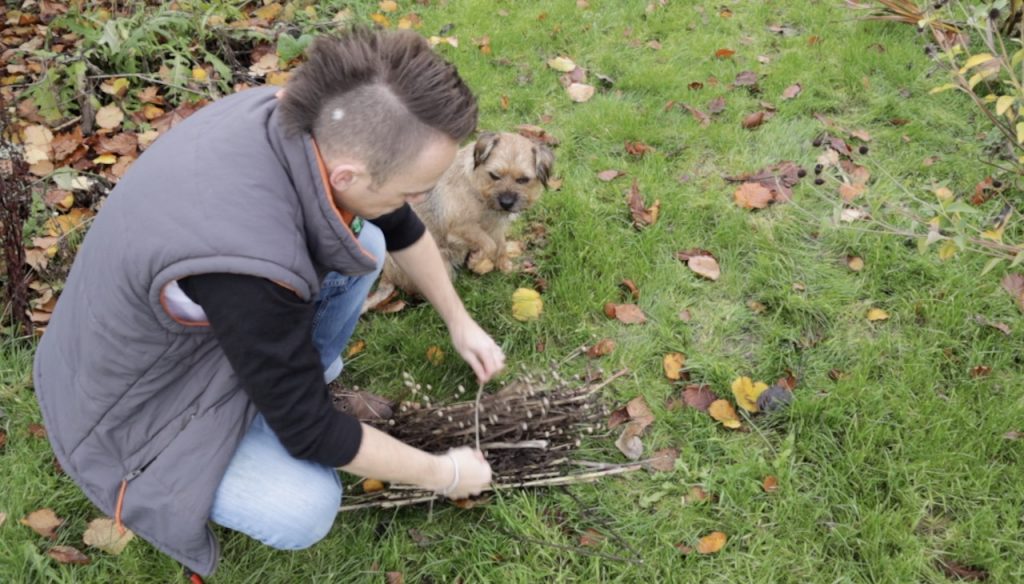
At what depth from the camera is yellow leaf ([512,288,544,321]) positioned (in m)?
3.55

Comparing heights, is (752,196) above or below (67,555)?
above

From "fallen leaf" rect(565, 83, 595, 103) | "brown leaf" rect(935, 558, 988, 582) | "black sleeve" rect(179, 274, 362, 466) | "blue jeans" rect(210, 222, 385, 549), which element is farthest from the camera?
"fallen leaf" rect(565, 83, 595, 103)

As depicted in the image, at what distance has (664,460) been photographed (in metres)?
2.98

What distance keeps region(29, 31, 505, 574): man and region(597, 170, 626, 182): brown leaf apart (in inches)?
87.6

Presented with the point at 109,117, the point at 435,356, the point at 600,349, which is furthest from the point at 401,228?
the point at 109,117

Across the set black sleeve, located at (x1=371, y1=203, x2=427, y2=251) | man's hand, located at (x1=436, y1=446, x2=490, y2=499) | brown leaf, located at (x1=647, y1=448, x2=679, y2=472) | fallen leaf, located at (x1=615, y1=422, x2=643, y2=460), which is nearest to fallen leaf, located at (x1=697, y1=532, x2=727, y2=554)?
brown leaf, located at (x1=647, y1=448, x2=679, y2=472)

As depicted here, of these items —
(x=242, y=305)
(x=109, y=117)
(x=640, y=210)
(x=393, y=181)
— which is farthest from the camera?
(x=109, y=117)

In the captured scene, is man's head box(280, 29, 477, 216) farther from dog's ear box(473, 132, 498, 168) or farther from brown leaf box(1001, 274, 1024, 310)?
brown leaf box(1001, 274, 1024, 310)

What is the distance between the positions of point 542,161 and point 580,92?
4.69 feet

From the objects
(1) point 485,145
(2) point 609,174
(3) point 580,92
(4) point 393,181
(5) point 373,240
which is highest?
(4) point 393,181

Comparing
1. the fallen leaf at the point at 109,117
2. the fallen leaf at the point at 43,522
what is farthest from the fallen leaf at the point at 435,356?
the fallen leaf at the point at 109,117

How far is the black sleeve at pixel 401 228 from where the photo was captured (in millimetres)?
2729

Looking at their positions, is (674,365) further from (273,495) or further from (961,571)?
(273,495)

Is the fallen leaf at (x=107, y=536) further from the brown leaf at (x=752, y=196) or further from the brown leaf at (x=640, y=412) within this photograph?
the brown leaf at (x=752, y=196)
